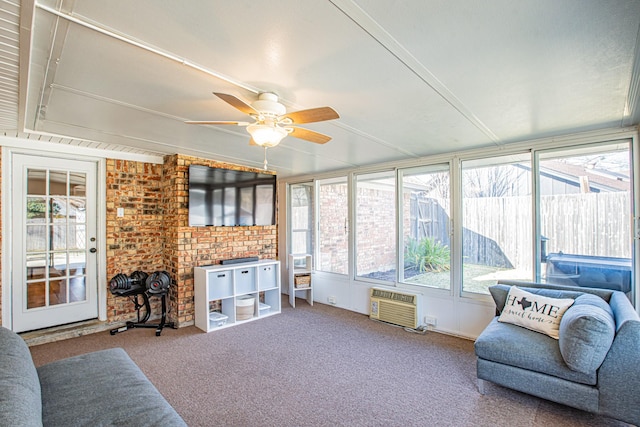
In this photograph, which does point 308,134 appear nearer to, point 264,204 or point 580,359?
point 580,359

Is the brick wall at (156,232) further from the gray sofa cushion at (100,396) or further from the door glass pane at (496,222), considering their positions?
the door glass pane at (496,222)

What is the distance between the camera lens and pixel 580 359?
2031mm

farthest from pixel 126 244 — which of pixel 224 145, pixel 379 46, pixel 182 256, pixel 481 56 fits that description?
pixel 481 56

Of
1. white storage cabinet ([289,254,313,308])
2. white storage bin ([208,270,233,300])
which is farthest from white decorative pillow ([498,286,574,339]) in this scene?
white storage bin ([208,270,233,300])

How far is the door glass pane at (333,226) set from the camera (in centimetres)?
499

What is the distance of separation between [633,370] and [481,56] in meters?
2.13

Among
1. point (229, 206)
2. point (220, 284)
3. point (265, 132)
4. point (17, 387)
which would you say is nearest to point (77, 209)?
point (229, 206)

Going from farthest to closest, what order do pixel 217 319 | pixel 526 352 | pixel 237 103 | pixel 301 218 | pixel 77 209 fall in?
pixel 301 218 → pixel 217 319 → pixel 77 209 → pixel 526 352 → pixel 237 103

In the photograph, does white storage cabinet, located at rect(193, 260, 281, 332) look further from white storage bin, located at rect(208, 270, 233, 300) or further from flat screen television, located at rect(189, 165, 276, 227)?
flat screen television, located at rect(189, 165, 276, 227)

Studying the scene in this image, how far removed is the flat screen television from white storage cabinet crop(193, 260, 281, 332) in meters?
0.68

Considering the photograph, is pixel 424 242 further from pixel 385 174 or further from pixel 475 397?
pixel 475 397

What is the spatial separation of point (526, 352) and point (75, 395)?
2881mm

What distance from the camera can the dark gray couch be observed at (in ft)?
4.13

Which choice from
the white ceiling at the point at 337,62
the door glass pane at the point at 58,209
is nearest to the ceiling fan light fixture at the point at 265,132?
the white ceiling at the point at 337,62
